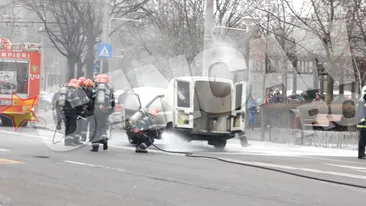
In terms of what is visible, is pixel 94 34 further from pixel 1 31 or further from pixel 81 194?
pixel 81 194

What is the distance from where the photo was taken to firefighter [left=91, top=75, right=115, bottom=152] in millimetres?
12281

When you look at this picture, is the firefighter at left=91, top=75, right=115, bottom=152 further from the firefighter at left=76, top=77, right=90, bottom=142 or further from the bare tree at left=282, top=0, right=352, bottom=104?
the bare tree at left=282, top=0, right=352, bottom=104

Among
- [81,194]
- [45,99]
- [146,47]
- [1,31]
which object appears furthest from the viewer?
[1,31]

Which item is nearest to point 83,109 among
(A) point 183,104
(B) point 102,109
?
(B) point 102,109

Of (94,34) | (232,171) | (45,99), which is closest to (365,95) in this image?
(232,171)

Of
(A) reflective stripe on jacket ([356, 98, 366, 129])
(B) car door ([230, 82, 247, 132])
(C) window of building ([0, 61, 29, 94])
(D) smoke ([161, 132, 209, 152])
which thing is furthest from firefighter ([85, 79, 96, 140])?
(C) window of building ([0, 61, 29, 94])

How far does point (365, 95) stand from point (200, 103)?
3.99 metres

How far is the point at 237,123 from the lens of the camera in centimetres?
1402

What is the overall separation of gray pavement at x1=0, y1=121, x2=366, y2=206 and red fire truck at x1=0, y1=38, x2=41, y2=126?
7572 mm

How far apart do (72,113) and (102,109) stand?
1.09 m

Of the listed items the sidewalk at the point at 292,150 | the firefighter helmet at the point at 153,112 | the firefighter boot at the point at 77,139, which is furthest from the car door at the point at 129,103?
the sidewalk at the point at 292,150

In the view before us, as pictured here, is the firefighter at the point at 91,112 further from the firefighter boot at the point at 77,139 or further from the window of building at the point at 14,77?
the window of building at the point at 14,77

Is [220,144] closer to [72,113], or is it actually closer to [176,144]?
[176,144]

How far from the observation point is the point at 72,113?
42.7 feet
